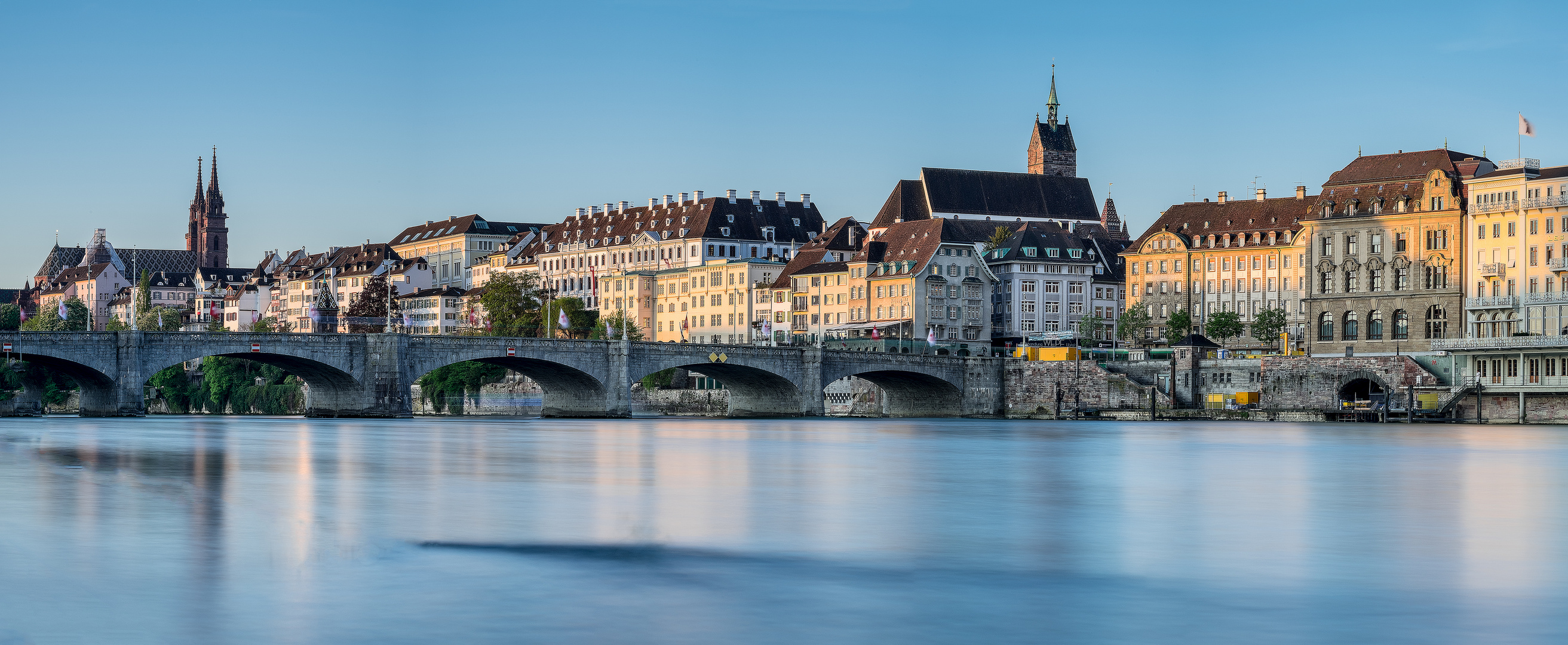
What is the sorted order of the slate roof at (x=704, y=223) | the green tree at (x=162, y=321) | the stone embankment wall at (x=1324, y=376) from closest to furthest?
the stone embankment wall at (x=1324, y=376) < the slate roof at (x=704, y=223) < the green tree at (x=162, y=321)

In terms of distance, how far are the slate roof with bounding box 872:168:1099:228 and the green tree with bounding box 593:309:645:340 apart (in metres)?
22.4

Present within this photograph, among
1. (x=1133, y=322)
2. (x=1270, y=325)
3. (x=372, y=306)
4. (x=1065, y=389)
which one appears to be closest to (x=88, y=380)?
(x=1065, y=389)

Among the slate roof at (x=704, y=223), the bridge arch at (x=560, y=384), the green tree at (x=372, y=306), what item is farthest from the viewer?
the green tree at (x=372, y=306)

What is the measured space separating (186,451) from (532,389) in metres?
84.6

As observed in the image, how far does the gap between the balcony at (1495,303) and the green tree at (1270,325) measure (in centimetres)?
1856

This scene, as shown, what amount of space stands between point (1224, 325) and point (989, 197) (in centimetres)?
4648

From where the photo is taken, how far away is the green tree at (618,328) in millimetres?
134750

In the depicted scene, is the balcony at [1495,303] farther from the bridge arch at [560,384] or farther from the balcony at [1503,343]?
the bridge arch at [560,384]

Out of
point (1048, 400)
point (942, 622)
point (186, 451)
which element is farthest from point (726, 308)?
point (942, 622)

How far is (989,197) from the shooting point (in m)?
167

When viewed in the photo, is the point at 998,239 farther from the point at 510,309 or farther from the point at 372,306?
the point at 372,306

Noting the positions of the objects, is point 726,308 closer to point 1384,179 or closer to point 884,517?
point 1384,179

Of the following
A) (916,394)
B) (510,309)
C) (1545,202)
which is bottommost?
(916,394)

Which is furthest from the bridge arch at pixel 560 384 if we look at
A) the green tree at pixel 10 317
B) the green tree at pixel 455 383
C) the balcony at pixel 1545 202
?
the green tree at pixel 10 317
